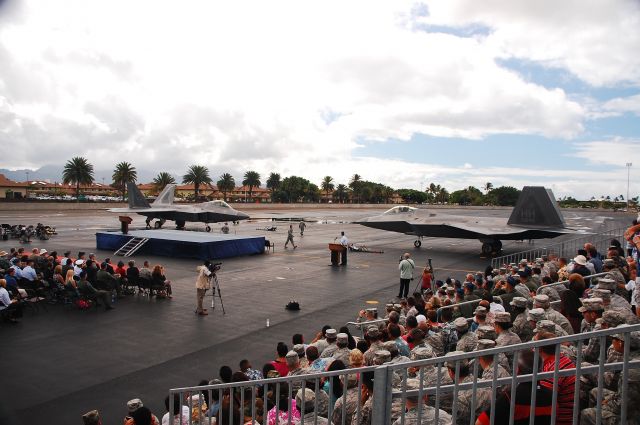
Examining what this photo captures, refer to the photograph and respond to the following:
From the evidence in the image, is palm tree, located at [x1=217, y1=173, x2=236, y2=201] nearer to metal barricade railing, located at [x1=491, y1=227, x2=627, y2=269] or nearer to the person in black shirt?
metal barricade railing, located at [x1=491, y1=227, x2=627, y2=269]

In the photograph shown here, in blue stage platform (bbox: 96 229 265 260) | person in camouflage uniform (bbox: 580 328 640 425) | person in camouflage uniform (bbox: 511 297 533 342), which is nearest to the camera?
person in camouflage uniform (bbox: 580 328 640 425)

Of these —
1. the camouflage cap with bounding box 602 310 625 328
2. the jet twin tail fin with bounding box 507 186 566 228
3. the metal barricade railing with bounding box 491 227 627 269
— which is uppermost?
the jet twin tail fin with bounding box 507 186 566 228

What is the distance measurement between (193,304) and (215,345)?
13.9ft

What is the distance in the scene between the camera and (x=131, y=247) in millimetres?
25391

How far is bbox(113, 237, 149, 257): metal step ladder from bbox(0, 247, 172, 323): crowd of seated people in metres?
8.74

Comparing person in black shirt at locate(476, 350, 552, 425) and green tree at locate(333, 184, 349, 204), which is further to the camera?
green tree at locate(333, 184, 349, 204)

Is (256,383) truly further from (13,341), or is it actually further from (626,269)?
(626,269)

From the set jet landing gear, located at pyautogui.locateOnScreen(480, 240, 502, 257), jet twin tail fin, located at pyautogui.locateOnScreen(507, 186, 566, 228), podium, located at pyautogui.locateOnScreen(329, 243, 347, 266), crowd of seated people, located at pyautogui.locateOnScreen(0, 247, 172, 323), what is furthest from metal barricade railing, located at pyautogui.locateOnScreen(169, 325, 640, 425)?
jet twin tail fin, located at pyautogui.locateOnScreen(507, 186, 566, 228)

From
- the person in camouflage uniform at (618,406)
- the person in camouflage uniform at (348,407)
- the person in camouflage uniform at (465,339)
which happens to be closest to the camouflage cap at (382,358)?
the person in camouflage uniform at (348,407)

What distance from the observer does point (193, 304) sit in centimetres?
1405

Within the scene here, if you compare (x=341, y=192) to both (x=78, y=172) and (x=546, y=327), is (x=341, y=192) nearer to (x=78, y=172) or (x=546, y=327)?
(x=78, y=172)

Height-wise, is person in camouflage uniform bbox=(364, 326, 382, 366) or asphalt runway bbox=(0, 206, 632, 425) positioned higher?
person in camouflage uniform bbox=(364, 326, 382, 366)

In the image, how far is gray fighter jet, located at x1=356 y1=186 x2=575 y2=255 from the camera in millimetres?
26000

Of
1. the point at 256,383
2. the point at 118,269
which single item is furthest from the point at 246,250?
the point at 256,383
